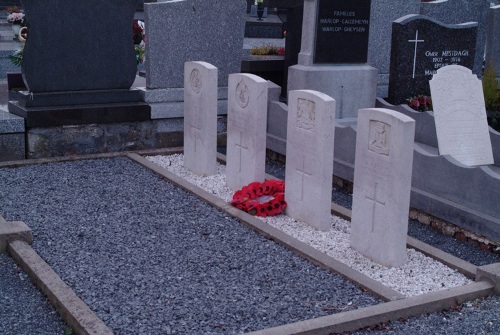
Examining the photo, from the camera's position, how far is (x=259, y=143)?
6215 mm

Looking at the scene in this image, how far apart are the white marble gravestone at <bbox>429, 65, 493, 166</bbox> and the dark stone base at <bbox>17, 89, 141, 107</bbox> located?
134 inches

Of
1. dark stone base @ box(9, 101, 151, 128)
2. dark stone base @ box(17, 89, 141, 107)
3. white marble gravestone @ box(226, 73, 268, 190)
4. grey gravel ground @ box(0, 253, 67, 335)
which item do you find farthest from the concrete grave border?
dark stone base @ box(17, 89, 141, 107)

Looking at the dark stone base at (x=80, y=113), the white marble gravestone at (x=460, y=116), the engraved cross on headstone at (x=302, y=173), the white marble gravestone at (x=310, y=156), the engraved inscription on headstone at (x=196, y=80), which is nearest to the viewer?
the white marble gravestone at (x=310, y=156)

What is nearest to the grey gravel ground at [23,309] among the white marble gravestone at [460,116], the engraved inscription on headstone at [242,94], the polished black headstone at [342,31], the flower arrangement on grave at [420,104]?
the engraved inscription on headstone at [242,94]

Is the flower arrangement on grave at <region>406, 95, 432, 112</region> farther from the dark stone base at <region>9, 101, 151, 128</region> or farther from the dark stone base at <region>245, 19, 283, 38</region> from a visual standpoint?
the dark stone base at <region>245, 19, 283, 38</region>

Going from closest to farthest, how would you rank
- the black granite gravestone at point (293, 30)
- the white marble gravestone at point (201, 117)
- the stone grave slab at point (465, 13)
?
the white marble gravestone at point (201, 117) < the black granite gravestone at point (293, 30) < the stone grave slab at point (465, 13)

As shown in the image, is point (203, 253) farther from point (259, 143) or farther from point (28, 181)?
point (28, 181)

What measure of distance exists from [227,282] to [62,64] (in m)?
4.05

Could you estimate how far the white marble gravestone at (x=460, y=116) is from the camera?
6.67 m

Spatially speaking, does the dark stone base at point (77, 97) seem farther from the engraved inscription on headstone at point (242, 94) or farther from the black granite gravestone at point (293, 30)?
the black granite gravestone at point (293, 30)

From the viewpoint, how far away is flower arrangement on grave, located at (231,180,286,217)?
232 inches

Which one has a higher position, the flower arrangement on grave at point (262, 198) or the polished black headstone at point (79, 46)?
the polished black headstone at point (79, 46)

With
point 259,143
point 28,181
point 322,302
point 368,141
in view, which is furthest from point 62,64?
point 322,302

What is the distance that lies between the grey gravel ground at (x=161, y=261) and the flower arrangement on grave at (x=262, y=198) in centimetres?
21
